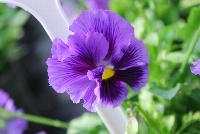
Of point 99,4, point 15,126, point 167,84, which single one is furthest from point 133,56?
point 15,126

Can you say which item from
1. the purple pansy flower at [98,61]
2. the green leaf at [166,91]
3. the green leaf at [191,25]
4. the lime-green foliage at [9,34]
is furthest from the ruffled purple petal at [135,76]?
the lime-green foliage at [9,34]

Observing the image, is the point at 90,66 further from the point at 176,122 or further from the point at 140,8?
the point at 140,8

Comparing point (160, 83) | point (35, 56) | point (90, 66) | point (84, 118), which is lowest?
point (35, 56)

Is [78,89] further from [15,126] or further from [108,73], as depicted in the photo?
[15,126]

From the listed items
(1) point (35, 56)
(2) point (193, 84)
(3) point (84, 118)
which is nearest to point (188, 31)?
(2) point (193, 84)

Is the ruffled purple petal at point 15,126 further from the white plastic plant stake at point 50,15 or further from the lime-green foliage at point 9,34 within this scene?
the lime-green foliage at point 9,34

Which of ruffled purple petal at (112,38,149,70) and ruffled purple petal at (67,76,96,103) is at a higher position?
ruffled purple petal at (112,38,149,70)

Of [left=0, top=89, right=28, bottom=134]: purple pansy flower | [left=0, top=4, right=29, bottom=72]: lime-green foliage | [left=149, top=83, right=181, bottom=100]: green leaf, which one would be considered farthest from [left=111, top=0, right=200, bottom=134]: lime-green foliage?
[left=0, top=4, right=29, bottom=72]: lime-green foliage

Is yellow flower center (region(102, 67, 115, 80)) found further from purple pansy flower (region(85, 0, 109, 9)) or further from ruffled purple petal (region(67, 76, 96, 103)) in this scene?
purple pansy flower (region(85, 0, 109, 9))
